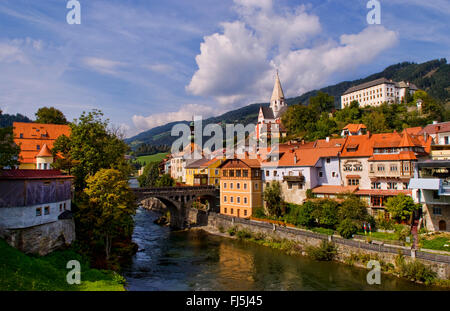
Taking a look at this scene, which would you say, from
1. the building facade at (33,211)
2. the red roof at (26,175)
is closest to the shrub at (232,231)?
the building facade at (33,211)

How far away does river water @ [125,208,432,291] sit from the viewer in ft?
93.6

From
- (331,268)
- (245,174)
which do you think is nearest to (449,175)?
(331,268)

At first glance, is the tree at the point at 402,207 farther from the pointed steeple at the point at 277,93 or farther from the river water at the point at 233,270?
the pointed steeple at the point at 277,93

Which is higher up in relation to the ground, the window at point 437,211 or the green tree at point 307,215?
the window at point 437,211

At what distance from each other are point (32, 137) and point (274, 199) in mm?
41315

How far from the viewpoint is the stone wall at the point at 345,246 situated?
2817 cm

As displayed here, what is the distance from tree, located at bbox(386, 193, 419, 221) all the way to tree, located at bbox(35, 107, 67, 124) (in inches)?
2553

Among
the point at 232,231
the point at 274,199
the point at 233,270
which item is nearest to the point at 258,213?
the point at 274,199

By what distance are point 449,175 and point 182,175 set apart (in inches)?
2673

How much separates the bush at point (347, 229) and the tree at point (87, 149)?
28.7 meters

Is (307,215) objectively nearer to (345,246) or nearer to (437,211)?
(345,246)

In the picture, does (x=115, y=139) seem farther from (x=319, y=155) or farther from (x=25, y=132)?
(x=319, y=155)

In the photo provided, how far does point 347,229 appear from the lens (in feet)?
122

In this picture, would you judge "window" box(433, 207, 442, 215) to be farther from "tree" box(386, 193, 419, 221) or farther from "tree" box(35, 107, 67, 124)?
"tree" box(35, 107, 67, 124)
